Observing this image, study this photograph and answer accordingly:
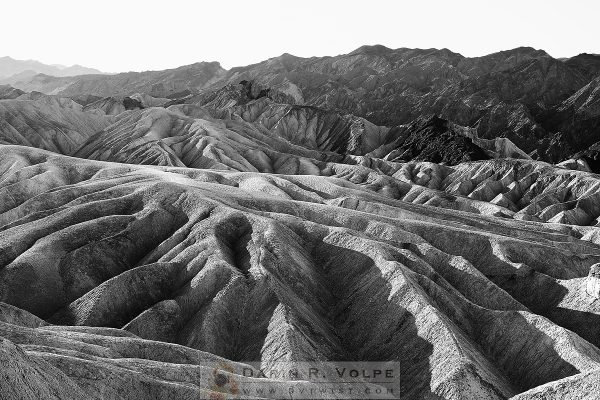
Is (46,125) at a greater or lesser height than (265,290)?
lesser

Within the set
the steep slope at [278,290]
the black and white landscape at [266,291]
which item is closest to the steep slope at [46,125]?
the black and white landscape at [266,291]

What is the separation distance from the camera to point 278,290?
54688 millimetres

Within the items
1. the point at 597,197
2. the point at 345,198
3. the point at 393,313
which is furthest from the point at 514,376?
the point at 597,197

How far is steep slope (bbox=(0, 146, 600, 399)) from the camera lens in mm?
43250

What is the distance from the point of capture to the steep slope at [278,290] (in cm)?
4325

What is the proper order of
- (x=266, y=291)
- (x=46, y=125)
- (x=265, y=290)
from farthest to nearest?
(x=46, y=125)
(x=265, y=290)
(x=266, y=291)

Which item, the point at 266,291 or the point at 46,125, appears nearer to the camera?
the point at 266,291

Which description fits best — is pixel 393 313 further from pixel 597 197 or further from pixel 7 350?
pixel 597 197

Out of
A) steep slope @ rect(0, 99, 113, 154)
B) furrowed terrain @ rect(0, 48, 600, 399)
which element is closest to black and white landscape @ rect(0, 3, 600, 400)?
furrowed terrain @ rect(0, 48, 600, 399)

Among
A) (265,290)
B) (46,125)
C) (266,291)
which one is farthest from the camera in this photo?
(46,125)

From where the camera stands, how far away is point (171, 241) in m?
66.8

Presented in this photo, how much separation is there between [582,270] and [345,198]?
3515 centimetres

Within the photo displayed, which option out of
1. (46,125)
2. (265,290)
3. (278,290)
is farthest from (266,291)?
(46,125)

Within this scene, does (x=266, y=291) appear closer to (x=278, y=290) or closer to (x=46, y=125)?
(x=278, y=290)
